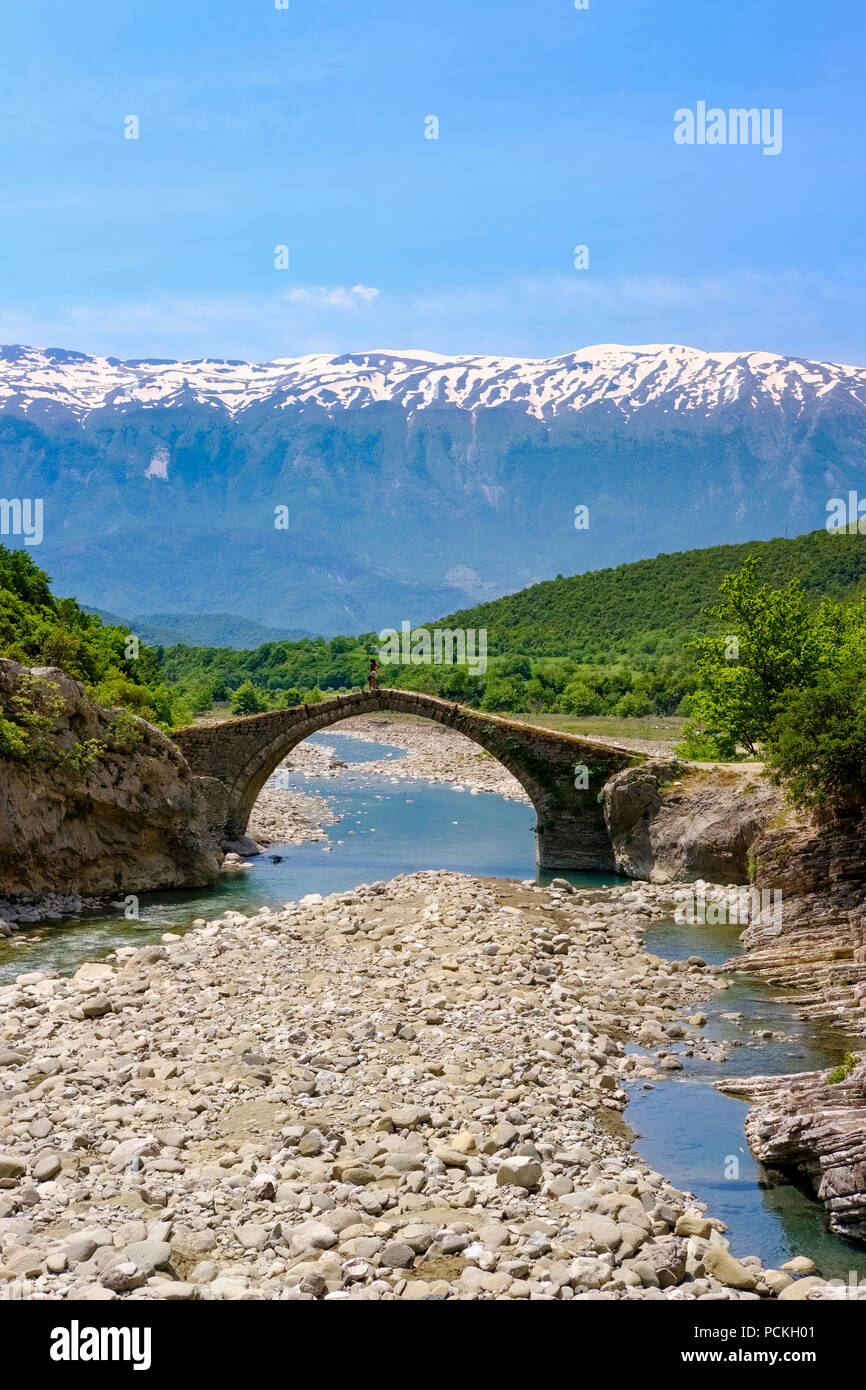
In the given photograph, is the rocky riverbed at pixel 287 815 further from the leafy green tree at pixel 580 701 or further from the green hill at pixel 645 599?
the green hill at pixel 645 599

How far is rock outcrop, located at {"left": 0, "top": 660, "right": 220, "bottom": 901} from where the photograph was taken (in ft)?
90.6

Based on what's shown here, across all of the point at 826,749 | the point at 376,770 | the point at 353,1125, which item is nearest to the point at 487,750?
the point at 826,749

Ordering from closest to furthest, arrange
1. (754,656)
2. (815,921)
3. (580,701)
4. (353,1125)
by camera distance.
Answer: (353,1125), (815,921), (754,656), (580,701)

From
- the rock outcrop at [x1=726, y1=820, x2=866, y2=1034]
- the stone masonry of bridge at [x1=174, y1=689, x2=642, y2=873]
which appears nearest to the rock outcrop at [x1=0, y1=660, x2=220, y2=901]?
the stone masonry of bridge at [x1=174, y1=689, x2=642, y2=873]

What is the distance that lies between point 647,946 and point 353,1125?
11.3 metres

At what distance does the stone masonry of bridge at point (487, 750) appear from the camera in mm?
33219

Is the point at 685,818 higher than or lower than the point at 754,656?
lower

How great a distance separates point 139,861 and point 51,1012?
11835 mm

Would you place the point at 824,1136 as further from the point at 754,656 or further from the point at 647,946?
the point at 754,656

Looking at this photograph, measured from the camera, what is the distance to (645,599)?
105 metres

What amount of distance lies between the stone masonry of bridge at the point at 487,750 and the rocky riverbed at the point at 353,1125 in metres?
10.0

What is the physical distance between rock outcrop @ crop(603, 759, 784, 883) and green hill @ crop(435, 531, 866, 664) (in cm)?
5003

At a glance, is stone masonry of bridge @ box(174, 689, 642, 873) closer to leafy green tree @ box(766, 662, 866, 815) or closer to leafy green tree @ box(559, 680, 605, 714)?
leafy green tree @ box(766, 662, 866, 815)
